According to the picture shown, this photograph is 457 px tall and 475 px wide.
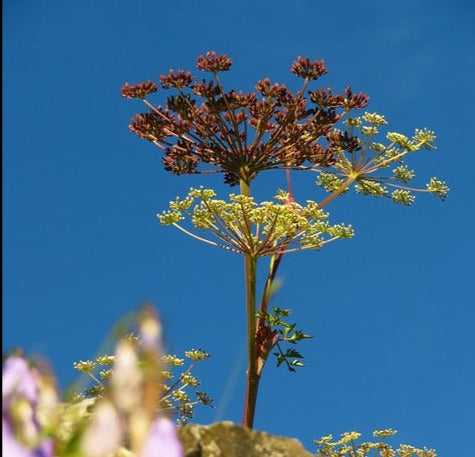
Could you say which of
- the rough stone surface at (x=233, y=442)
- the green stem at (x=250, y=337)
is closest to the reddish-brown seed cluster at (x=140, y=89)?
the green stem at (x=250, y=337)

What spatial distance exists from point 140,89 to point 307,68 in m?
2.63

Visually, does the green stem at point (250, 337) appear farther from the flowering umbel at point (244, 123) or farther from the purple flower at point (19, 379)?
the purple flower at point (19, 379)

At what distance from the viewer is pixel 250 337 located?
11164 millimetres

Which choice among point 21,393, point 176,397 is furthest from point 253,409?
point 21,393

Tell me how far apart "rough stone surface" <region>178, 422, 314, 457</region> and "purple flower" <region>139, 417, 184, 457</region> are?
2190mm

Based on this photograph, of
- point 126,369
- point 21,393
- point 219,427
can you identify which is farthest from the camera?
point 219,427

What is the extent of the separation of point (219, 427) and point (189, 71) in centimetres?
915

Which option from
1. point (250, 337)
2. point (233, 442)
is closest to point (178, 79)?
point (250, 337)

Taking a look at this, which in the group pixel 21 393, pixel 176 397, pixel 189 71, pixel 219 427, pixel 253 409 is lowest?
pixel 21 393

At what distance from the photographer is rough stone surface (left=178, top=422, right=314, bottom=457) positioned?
13.3 feet

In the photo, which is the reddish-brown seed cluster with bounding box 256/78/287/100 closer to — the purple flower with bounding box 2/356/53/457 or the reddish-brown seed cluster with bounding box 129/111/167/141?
the reddish-brown seed cluster with bounding box 129/111/167/141

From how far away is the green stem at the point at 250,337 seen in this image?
1045cm

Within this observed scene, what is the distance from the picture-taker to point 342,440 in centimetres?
1475

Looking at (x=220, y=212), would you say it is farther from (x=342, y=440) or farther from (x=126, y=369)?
(x=126, y=369)
